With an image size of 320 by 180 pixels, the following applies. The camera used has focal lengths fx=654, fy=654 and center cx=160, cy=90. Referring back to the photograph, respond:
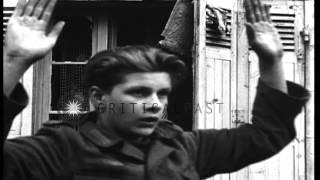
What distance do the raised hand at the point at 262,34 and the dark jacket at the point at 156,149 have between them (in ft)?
0.39

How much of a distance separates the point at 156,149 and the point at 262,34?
565mm

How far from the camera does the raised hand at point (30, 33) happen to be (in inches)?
83.8

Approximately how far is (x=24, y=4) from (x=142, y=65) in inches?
18.1

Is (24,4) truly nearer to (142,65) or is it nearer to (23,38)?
(23,38)

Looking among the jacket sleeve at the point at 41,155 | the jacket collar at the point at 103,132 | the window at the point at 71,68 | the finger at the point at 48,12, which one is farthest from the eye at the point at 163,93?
the window at the point at 71,68

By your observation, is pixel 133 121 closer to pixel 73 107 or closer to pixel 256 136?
pixel 256 136

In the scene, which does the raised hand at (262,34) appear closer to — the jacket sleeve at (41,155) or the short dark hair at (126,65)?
the short dark hair at (126,65)

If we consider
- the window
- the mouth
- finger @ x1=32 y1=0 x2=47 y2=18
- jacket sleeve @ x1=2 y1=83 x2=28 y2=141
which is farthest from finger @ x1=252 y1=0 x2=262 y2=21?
the window

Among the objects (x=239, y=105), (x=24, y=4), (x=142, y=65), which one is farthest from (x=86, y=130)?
(x=239, y=105)

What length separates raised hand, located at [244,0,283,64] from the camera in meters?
2.32

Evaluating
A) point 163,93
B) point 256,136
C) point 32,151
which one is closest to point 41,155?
point 32,151

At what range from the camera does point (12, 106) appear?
212 centimetres

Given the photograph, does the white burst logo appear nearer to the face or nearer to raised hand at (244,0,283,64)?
the face
